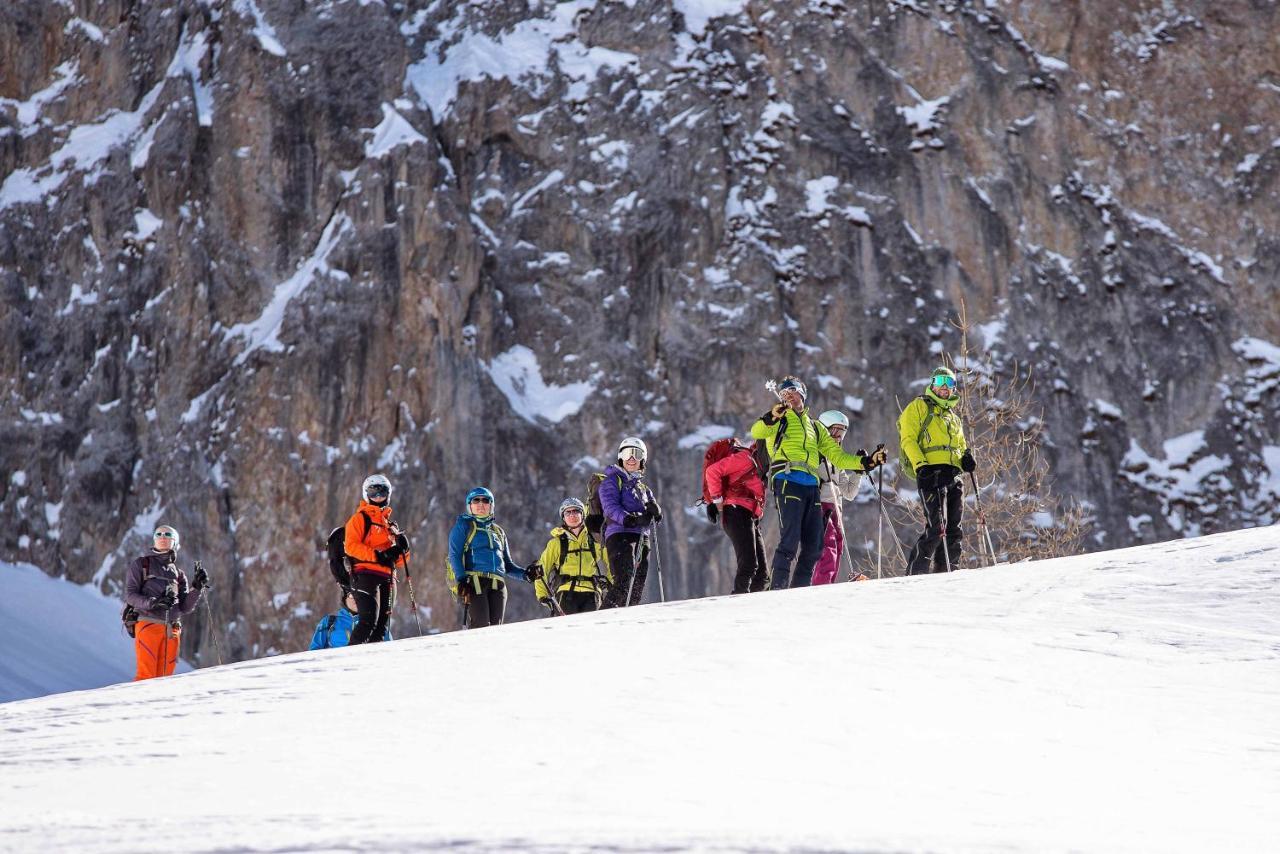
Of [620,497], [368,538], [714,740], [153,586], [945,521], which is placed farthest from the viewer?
[153,586]

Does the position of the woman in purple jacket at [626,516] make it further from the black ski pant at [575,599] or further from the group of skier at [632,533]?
the black ski pant at [575,599]

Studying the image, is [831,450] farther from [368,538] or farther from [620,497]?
[368,538]

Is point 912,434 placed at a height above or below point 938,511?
above

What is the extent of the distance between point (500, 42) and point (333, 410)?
33.2 ft

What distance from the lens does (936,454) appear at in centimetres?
954

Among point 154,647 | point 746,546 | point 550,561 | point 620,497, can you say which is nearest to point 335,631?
point 154,647

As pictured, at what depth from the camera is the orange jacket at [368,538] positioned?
8.98 metres

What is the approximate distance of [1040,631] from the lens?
19.9 ft

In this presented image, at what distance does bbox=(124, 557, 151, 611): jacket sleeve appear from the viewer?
9.98 metres

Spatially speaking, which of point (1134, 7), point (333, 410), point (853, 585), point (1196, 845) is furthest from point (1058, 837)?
point (1134, 7)

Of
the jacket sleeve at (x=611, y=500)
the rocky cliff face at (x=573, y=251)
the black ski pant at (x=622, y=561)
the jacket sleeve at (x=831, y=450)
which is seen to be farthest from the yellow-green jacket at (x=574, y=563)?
the rocky cliff face at (x=573, y=251)

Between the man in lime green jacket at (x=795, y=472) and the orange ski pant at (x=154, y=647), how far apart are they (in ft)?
14.9

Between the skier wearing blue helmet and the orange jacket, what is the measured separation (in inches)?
35.8

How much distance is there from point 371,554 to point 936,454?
3.98 m
